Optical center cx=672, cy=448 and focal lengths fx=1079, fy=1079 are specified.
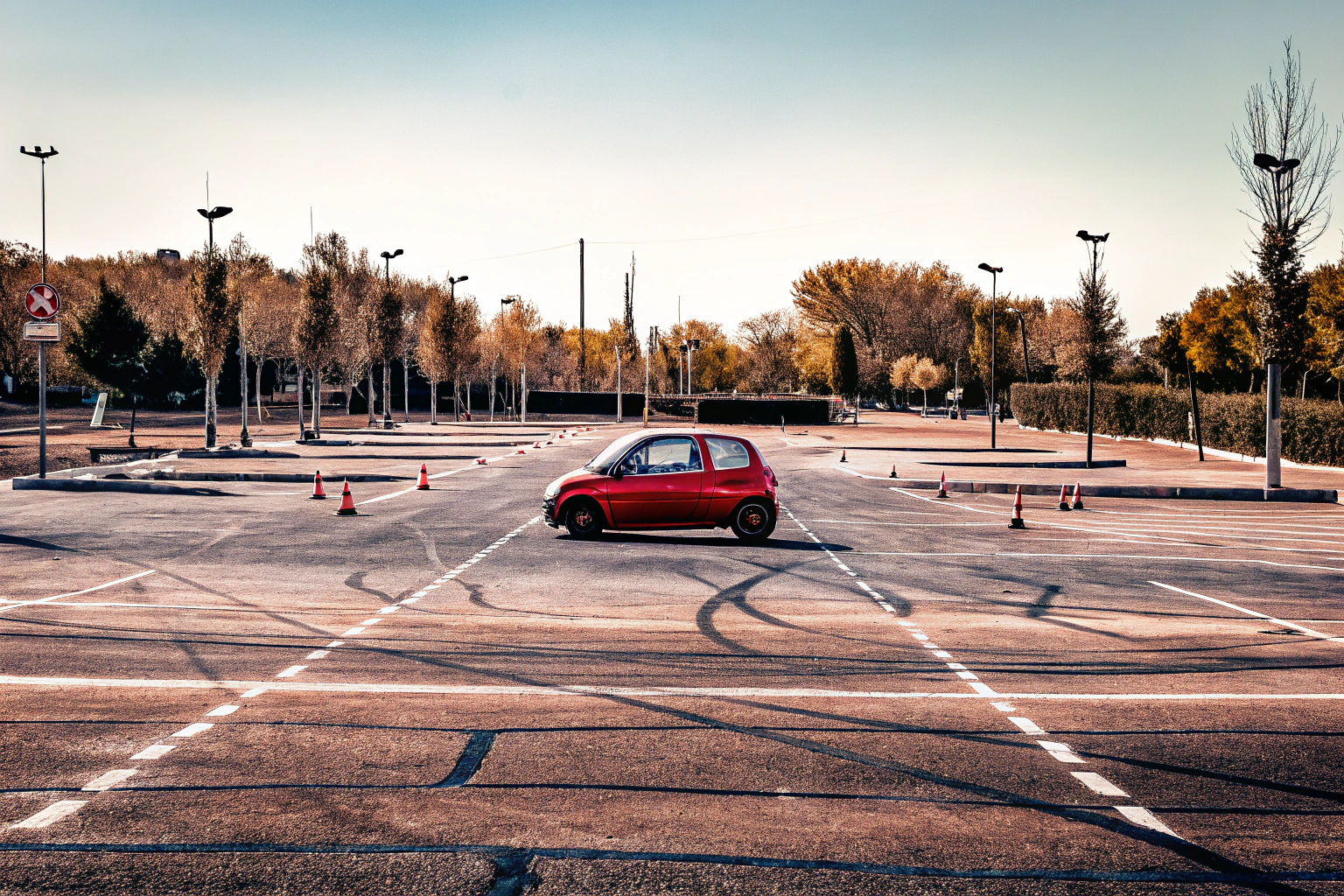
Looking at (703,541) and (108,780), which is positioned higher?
(108,780)

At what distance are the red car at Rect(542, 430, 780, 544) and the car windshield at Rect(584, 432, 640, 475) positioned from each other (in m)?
0.02

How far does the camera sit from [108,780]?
5430 millimetres

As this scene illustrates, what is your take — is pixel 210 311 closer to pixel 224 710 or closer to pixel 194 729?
pixel 224 710

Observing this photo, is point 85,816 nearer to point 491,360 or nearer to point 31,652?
point 31,652

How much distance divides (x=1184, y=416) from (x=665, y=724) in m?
44.2

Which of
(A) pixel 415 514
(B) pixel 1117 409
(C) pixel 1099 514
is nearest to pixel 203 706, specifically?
(A) pixel 415 514

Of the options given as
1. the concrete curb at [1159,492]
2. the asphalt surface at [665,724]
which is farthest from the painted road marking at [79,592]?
the concrete curb at [1159,492]

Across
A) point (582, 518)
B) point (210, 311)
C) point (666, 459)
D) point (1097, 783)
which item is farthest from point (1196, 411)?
point (1097, 783)

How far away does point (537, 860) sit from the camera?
4473 mm

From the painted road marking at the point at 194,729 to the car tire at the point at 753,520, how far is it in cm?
1012

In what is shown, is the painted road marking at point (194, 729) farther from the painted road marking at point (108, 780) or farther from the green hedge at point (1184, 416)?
the green hedge at point (1184, 416)

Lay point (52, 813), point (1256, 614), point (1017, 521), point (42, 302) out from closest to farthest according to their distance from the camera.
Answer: point (52, 813) < point (1256, 614) < point (1017, 521) < point (42, 302)

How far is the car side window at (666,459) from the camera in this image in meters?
15.9

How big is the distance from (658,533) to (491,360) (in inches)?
2536
